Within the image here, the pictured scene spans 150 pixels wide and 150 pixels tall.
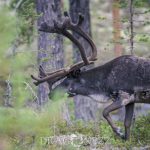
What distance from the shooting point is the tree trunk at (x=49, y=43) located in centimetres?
1081

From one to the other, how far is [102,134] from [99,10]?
1201 inches

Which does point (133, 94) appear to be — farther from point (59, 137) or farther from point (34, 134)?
point (34, 134)

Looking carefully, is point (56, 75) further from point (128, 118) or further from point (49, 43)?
point (49, 43)

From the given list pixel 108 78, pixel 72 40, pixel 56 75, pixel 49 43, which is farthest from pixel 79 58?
pixel 72 40

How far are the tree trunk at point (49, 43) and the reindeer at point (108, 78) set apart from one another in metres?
2.01

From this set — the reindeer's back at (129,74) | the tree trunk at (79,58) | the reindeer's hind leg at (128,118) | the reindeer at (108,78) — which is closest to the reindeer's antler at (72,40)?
the reindeer at (108,78)

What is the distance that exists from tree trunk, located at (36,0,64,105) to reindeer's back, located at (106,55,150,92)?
264cm

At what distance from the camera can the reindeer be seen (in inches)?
318

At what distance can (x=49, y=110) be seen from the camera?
13.6 feet

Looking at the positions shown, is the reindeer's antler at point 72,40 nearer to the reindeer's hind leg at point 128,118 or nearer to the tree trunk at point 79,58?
the reindeer's hind leg at point 128,118

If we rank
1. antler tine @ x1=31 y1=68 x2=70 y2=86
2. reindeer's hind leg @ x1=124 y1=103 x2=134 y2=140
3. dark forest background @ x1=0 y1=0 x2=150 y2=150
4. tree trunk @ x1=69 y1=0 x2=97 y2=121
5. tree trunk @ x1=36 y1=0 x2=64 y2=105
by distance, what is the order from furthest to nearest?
tree trunk @ x1=69 y1=0 x2=97 y2=121, tree trunk @ x1=36 y1=0 x2=64 y2=105, antler tine @ x1=31 y1=68 x2=70 y2=86, reindeer's hind leg @ x1=124 y1=103 x2=134 y2=140, dark forest background @ x1=0 y1=0 x2=150 y2=150

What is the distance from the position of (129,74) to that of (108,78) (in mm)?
360

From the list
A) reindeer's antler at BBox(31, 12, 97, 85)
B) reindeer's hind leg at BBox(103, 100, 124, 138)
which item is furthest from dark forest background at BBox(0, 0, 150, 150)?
reindeer's antler at BBox(31, 12, 97, 85)

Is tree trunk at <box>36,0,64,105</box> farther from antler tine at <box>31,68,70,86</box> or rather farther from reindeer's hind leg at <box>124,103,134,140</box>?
reindeer's hind leg at <box>124,103,134,140</box>
